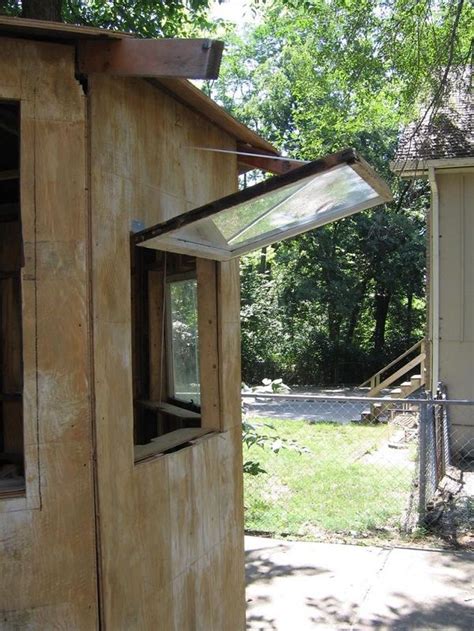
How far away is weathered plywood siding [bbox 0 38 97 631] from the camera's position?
277cm

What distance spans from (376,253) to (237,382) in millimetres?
22519

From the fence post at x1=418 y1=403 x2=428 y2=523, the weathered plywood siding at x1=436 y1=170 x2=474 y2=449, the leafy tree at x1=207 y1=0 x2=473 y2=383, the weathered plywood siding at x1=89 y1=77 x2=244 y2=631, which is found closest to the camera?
the weathered plywood siding at x1=89 y1=77 x2=244 y2=631

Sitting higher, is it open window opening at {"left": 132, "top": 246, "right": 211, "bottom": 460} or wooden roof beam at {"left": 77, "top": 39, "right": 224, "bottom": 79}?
wooden roof beam at {"left": 77, "top": 39, "right": 224, "bottom": 79}

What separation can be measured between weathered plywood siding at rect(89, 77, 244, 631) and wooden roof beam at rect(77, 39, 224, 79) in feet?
0.50

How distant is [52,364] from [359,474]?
6847mm

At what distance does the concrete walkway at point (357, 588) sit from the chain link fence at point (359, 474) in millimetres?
626

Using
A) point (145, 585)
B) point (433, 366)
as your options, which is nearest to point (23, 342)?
point (145, 585)

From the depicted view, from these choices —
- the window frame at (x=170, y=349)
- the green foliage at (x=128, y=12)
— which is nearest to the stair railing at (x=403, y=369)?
the green foliage at (x=128, y=12)

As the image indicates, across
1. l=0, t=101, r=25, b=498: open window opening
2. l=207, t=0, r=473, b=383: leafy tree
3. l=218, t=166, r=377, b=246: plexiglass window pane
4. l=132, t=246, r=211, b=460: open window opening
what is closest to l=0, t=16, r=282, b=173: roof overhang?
l=218, t=166, r=377, b=246: plexiglass window pane

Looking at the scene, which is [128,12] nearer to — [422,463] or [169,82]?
[169,82]

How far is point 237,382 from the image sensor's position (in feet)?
13.8

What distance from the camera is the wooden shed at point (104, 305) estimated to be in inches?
109

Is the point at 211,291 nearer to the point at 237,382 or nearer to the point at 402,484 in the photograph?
the point at 237,382

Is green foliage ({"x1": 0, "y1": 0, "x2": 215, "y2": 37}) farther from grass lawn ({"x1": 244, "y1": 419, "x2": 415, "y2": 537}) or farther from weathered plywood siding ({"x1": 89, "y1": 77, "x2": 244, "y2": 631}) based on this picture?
grass lawn ({"x1": 244, "y1": 419, "x2": 415, "y2": 537})
